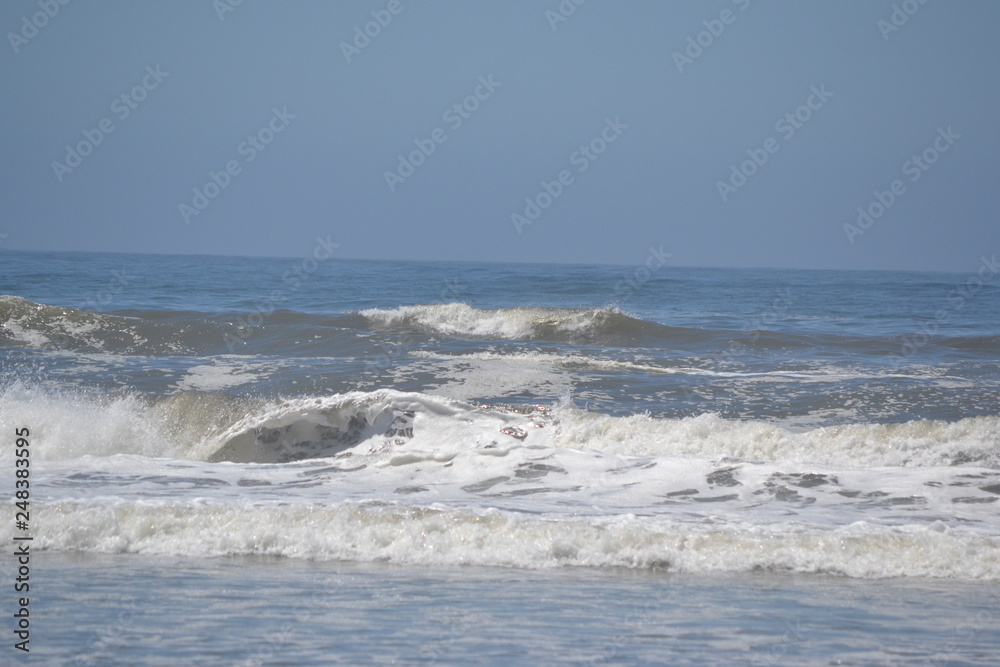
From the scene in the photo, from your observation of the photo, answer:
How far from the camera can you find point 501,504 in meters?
6.74

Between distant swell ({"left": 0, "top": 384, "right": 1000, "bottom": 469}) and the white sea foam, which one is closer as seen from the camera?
distant swell ({"left": 0, "top": 384, "right": 1000, "bottom": 469})

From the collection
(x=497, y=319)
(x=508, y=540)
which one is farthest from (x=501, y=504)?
(x=497, y=319)

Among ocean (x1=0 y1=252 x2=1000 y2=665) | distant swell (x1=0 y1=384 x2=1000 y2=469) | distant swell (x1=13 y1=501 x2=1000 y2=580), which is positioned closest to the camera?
ocean (x1=0 y1=252 x2=1000 y2=665)

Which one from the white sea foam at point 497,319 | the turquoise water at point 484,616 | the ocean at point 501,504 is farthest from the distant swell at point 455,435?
the white sea foam at point 497,319

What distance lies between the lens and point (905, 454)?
9070 millimetres

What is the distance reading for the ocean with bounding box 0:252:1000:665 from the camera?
414 cm

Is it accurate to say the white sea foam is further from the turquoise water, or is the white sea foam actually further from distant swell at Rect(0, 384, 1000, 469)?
the turquoise water

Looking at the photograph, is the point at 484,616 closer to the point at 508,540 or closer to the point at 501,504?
the point at 508,540

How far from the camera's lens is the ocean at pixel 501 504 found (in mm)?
4145

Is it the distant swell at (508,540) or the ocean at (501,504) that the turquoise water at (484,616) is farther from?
the distant swell at (508,540)

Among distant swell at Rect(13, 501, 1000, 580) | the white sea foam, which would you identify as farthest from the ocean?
the white sea foam

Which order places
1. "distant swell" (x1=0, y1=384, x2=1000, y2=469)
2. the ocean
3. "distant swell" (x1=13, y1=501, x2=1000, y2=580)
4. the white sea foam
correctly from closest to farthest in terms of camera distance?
the ocean → "distant swell" (x1=13, y1=501, x2=1000, y2=580) → "distant swell" (x1=0, y1=384, x2=1000, y2=469) → the white sea foam

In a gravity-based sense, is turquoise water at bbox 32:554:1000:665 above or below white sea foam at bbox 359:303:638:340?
below

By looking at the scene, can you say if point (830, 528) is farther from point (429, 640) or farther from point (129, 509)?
point (129, 509)
